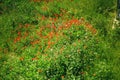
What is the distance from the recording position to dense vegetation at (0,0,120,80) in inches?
320

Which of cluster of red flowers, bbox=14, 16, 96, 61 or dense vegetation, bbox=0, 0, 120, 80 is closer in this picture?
dense vegetation, bbox=0, 0, 120, 80

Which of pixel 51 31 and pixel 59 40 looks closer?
pixel 59 40

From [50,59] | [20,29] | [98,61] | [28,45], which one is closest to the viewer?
[50,59]

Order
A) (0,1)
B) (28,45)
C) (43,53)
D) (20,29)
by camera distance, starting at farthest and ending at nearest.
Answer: (0,1) → (20,29) → (28,45) → (43,53)

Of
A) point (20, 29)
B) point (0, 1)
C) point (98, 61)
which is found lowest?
point (98, 61)

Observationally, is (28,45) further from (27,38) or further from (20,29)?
(20,29)

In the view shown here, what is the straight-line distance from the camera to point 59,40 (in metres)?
9.44

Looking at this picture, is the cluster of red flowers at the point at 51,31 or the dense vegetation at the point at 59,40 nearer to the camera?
the dense vegetation at the point at 59,40

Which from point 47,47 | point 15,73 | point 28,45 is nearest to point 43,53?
point 47,47

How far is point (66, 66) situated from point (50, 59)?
25.1 inches

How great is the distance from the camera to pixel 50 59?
320 inches

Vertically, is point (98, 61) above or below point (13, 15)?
below

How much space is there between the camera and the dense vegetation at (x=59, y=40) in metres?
8.12

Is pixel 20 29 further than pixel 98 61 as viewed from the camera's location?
Yes
